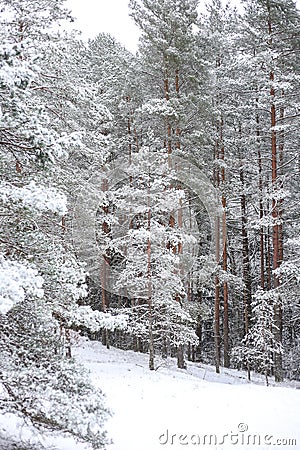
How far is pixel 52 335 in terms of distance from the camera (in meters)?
6.43

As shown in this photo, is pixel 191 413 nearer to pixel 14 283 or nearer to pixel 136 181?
pixel 14 283

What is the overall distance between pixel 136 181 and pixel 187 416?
10.9 m

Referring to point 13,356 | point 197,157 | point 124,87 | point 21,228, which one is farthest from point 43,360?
point 124,87

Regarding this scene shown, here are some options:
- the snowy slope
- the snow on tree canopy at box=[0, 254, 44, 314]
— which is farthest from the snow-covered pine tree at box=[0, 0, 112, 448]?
the snowy slope

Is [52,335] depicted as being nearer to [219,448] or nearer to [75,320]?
[75,320]

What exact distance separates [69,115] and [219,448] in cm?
973

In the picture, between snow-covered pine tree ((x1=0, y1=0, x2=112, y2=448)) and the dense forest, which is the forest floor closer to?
snow-covered pine tree ((x1=0, y1=0, x2=112, y2=448))

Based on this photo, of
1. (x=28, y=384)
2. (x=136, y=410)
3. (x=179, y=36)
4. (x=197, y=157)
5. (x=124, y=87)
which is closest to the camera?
(x=28, y=384)

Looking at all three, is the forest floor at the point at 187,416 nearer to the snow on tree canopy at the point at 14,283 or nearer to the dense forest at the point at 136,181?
the dense forest at the point at 136,181

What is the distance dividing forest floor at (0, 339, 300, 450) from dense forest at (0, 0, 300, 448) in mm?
1649

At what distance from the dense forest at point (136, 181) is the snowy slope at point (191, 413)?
181 centimetres

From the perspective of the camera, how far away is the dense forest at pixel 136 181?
5.69 m

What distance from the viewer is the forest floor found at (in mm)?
8016

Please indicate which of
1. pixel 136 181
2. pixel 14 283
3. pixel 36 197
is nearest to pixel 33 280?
pixel 14 283
